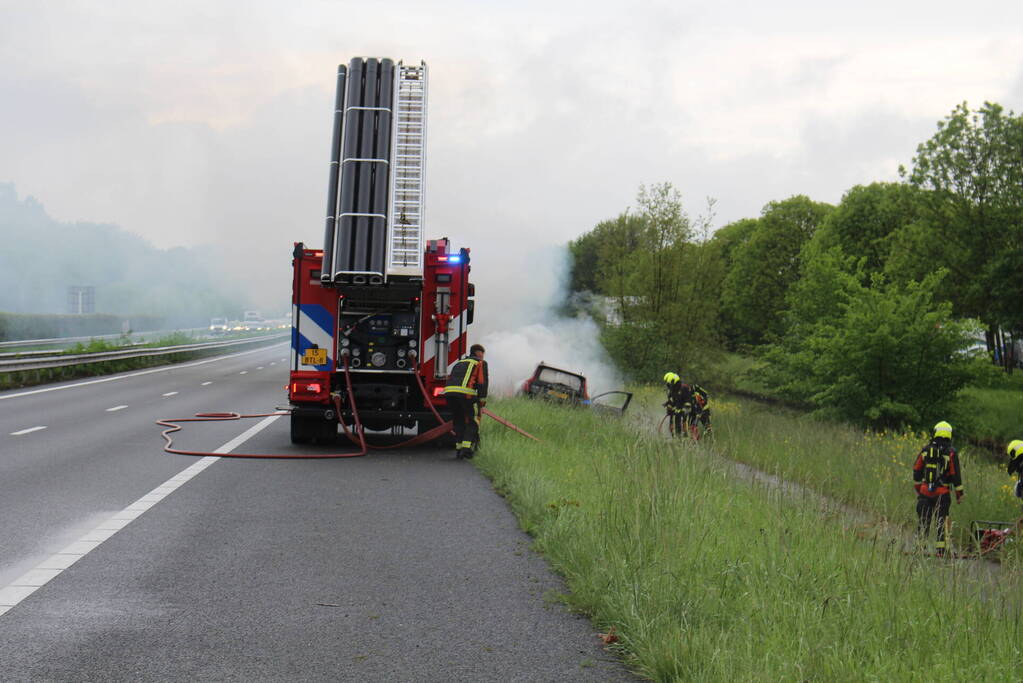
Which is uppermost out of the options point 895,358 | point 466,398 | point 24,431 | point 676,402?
point 895,358

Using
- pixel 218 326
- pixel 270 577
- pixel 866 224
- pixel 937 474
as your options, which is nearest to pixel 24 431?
pixel 270 577

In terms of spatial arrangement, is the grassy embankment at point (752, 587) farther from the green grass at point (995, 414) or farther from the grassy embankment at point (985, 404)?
the green grass at point (995, 414)

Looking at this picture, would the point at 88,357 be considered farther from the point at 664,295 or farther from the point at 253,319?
the point at 253,319

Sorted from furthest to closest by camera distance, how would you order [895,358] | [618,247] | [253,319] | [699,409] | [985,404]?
1. [253,319]
2. [618,247]
3. [985,404]
4. [895,358]
5. [699,409]

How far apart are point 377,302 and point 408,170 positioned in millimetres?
1863

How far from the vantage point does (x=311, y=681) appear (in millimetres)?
4215

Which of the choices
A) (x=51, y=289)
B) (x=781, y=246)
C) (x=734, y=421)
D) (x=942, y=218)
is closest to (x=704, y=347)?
(x=942, y=218)

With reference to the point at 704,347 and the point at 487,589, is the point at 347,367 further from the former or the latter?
the point at 704,347

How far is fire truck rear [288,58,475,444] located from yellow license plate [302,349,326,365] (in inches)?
0.5

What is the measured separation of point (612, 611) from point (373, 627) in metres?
1.21

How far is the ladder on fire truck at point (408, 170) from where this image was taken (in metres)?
13.2

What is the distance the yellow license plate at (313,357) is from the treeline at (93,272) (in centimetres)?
5908

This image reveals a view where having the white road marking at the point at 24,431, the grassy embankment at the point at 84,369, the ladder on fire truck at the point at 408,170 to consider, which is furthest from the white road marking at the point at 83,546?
the grassy embankment at the point at 84,369

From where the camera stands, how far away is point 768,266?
6406 centimetres
